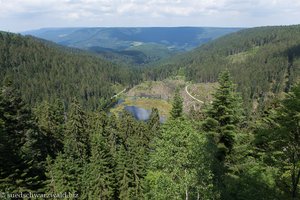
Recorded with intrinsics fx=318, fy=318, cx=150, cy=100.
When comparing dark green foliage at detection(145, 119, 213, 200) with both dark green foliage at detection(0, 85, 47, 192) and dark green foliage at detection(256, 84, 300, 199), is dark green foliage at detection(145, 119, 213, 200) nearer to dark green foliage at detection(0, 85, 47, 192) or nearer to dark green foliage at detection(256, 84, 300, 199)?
dark green foliage at detection(256, 84, 300, 199)

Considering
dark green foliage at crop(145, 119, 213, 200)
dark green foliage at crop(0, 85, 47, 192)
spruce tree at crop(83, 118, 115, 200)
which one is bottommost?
spruce tree at crop(83, 118, 115, 200)

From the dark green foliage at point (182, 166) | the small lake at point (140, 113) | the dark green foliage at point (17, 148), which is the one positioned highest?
the dark green foliage at point (182, 166)

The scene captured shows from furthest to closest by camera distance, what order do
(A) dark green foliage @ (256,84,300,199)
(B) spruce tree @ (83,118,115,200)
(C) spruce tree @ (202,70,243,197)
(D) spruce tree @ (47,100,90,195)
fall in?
(B) spruce tree @ (83,118,115,200)
(D) spruce tree @ (47,100,90,195)
(C) spruce tree @ (202,70,243,197)
(A) dark green foliage @ (256,84,300,199)

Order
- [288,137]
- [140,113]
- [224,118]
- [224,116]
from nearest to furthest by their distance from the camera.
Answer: [288,137], [224,116], [224,118], [140,113]

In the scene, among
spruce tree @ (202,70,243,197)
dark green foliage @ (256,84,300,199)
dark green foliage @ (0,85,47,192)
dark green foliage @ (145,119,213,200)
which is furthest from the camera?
dark green foliage @ (0,85,47,192)

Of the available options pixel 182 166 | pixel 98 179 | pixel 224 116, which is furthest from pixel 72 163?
pixel 182 166

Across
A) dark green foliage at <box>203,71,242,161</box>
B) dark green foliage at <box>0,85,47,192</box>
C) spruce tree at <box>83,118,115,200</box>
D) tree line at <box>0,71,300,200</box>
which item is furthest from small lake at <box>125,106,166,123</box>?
dark green foliage at <box>203,71,242,161</box>

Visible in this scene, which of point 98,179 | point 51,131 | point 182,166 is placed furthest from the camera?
point 51,131

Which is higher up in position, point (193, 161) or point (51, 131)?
point (193, 161)

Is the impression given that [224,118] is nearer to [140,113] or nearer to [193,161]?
[193,161]

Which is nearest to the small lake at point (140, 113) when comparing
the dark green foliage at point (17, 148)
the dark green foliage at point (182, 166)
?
the dark green foliage at point (17, 148)

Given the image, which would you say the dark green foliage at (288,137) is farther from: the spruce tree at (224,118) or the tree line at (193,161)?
the spruce tree at (224,118)
